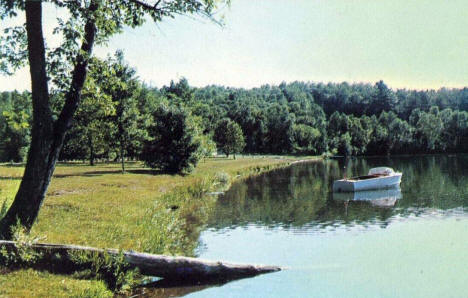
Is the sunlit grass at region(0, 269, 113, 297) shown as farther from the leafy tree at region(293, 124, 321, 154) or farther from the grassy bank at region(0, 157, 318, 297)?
the leafy tree at region(293, 124, 321, 154)

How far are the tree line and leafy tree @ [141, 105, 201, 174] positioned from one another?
13cm

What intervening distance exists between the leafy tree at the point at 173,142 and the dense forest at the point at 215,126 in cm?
13

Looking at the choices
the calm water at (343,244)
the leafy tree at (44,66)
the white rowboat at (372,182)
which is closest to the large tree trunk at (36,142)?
the leafy tree at (44,66)

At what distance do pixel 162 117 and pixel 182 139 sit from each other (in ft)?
13.0

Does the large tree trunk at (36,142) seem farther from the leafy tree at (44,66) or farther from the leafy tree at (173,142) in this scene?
the leafy tree at (173,142)

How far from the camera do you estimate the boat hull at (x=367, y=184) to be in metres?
46.7

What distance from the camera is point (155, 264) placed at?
14.0 m

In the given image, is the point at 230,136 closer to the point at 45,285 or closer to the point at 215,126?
the point at 215,126

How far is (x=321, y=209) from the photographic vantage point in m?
35.8

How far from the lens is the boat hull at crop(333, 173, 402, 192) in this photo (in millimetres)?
46656

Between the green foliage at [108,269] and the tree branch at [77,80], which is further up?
the tree branch at [77,80]

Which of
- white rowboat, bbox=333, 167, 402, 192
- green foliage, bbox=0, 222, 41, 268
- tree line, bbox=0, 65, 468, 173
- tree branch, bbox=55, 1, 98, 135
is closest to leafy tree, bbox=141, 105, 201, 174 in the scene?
tree line, bbox=0, 65, 468, 173

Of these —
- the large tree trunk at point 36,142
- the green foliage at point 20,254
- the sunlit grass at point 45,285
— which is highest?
the large tree trunk at point 36,142

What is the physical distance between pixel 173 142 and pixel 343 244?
34.8 metres
